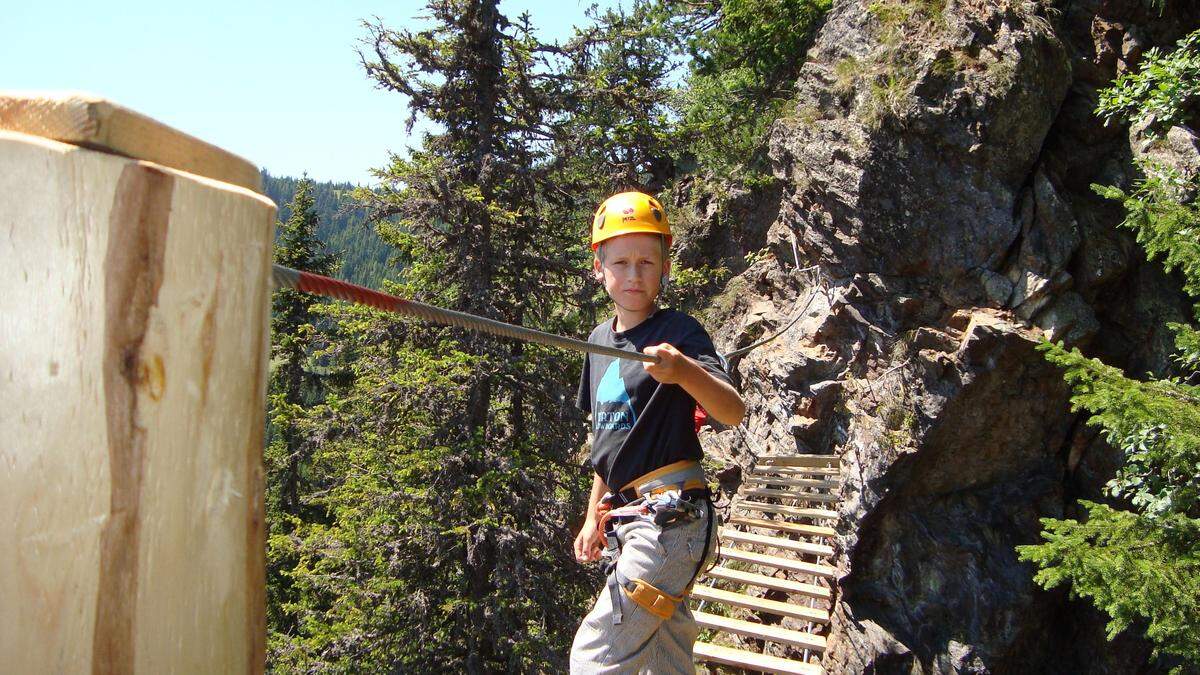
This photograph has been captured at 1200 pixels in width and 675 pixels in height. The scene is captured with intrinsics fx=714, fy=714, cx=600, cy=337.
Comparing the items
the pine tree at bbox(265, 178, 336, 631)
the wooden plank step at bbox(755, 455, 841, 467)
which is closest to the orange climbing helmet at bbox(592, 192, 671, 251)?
the wooden plank step at bbox(755, 455, 841, 467)

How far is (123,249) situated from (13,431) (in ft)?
0.66

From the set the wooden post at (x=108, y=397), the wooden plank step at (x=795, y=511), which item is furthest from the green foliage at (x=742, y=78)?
the wooden post at (x=108, y=397)

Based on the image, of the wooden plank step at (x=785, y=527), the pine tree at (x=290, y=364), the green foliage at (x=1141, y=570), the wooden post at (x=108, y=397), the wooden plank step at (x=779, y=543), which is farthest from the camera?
the pine tree at (x=290, y=364)

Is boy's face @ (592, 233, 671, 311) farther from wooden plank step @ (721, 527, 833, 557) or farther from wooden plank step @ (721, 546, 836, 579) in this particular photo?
wooden plank step @ (721, 527, 833, 557)

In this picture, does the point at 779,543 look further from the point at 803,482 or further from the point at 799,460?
the point at 799,460

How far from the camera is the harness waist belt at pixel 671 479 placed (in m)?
2.59

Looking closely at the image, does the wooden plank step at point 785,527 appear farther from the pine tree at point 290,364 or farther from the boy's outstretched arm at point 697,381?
the pine tree at point 290,364

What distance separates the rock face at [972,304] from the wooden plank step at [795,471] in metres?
0.43

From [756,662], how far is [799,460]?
5.50 meters

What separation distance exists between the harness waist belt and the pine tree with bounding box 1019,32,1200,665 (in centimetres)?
422

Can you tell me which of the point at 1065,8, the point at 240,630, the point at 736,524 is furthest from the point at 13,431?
the point at 1065,8

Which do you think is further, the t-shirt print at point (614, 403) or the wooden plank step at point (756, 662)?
the wooden plank step at point (756, 662)

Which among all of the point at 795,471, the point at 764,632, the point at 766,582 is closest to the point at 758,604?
the point at 764,632

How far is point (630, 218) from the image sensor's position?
2666 mm
